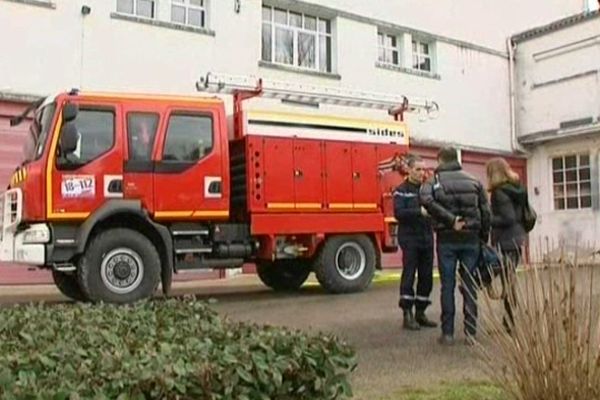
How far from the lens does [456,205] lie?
764 cm

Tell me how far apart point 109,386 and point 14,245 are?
8.20 meters

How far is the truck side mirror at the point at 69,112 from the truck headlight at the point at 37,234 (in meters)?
1.46

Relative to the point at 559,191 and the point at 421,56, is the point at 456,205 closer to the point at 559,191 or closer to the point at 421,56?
the point at 421,56

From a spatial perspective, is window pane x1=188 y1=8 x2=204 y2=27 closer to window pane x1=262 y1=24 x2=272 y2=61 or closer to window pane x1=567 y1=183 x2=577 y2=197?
window pane x1=262 y1=24 x2=272 y2=61

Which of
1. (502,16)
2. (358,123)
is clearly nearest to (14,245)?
(358,123)

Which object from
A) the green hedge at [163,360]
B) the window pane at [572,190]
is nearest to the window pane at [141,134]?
the green hedge at [163,360]

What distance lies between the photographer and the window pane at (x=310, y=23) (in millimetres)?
19438

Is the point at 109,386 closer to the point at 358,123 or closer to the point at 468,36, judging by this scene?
the point at 358,123

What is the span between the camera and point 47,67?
1488 centimetres

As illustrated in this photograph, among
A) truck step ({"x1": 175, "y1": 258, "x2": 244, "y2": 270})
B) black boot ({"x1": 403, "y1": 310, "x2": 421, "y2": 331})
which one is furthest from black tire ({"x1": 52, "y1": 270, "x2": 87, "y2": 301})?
black boot ({"x1": 403, "y1": 310, "x2": 421, "y2": 331})

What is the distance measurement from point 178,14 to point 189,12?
12.1 inches

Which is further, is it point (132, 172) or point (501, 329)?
point (132, 172)

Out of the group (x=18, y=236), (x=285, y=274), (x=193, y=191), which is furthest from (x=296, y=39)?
(x=18, y=236)

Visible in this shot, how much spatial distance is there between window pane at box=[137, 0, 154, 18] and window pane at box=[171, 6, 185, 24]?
501mm
